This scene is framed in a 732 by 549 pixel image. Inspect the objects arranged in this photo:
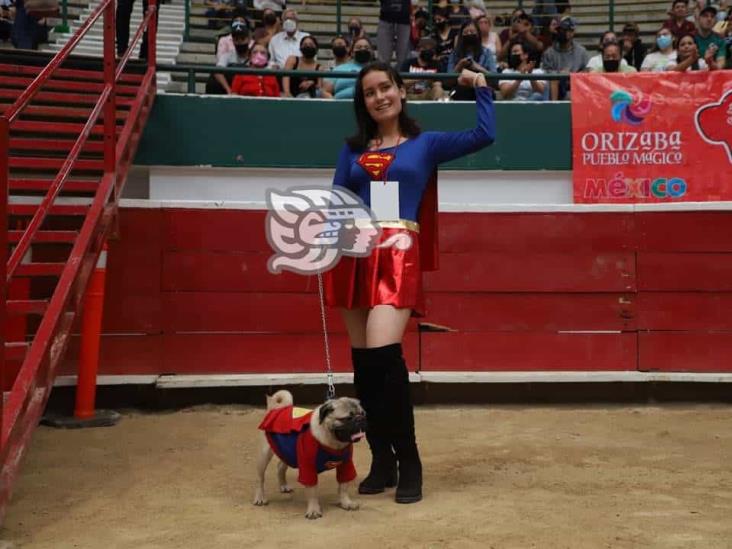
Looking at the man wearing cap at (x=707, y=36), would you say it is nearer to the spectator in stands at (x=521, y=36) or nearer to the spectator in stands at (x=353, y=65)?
the spectator in stands at (x=521, y=36)

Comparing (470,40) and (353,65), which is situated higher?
(470,40)

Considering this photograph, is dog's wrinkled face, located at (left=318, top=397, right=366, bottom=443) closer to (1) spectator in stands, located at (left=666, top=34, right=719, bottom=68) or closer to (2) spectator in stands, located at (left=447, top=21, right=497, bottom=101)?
(2) spectator in stands, located at (left=447, top=21, right=497, bottom=101)

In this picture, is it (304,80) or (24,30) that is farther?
(24,30)

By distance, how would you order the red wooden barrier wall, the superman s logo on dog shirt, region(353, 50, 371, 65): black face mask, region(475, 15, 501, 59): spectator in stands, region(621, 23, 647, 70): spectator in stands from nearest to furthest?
1. the superman s logo on dog shirt
2. the red wooden barrier wall
3. region(353, 50, 371, 65): black face mask
4. region(621, 23, 647, 70): spectator in stands
5. region(475, 15, 501, 59): spectator in stands

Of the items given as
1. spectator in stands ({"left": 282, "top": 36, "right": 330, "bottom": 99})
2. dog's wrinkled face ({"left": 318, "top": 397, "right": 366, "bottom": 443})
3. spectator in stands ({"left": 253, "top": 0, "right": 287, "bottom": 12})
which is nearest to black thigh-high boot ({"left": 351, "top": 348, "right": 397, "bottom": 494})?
dog's wrinkled face ({"left": 318, "top": 397, "right": 366, "bottom": 443})

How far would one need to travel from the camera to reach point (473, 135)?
3400 mm

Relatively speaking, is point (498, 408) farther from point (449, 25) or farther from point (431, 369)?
point (449, 25)

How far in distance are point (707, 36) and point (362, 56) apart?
3.53 m

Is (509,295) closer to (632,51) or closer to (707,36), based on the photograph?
(632,51)

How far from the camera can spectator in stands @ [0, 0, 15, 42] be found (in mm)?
9391

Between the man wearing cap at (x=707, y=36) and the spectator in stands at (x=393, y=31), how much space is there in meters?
2.79

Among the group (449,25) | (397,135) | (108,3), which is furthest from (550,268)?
(449,25)

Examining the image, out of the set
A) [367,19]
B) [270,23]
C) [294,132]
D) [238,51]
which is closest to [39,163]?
[294,132]

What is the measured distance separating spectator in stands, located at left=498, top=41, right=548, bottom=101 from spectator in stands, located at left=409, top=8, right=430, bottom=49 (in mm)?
1212
